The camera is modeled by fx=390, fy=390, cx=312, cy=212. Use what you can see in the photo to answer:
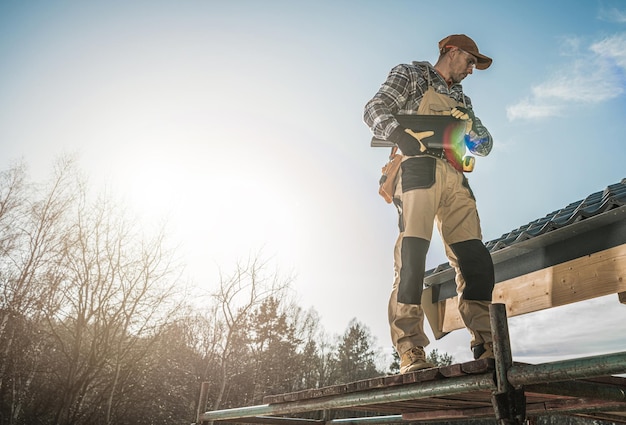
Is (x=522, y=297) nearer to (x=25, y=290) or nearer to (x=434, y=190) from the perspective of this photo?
(x=434, y=190)

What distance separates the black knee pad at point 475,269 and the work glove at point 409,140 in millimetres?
625

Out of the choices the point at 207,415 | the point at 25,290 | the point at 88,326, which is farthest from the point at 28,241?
the point at 207,415

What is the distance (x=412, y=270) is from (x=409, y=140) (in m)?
0.79

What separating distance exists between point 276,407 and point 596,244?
10.0 feet

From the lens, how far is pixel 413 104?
260cm

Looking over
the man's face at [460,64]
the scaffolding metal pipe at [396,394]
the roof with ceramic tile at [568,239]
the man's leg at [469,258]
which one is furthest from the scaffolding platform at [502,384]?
the man's face at [460,64]

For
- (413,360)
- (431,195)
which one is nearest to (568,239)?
(431,195)

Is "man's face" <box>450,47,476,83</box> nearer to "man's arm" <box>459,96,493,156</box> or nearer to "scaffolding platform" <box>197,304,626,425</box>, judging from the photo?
"man's arm" <box>459,96,493,156</box>

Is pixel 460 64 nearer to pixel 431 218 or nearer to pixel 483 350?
pixel 431 218

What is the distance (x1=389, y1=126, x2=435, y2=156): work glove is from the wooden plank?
85.9 inches

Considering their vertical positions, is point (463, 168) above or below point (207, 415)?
above

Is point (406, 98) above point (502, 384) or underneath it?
above

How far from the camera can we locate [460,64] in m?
2.70

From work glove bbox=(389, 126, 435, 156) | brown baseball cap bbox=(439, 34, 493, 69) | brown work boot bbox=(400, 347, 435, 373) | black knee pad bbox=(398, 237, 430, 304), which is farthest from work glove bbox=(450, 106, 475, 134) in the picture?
brown work boot bbox=(400, 347, 435, 373)
